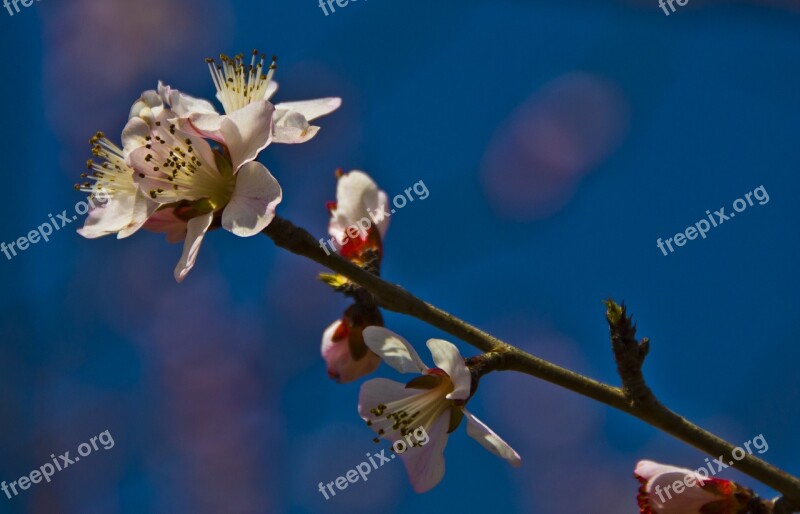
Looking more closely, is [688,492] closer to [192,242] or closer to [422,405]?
[422,405]

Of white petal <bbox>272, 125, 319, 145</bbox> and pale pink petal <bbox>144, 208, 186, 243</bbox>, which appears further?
pale pink petal <bbox>144, 208, 186, 243</bbox>

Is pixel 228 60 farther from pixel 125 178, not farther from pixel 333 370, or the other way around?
pixel 333 370

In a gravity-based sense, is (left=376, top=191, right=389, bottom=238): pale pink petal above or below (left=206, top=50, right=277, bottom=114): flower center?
below

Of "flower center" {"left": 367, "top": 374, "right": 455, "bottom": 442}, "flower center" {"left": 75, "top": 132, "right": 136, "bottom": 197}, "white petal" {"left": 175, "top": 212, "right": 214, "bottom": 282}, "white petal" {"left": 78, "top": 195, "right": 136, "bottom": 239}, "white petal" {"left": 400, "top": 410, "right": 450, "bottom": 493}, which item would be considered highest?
"flower center" {"left": 75, "top": 132, "right": 136, "bottom": 197}

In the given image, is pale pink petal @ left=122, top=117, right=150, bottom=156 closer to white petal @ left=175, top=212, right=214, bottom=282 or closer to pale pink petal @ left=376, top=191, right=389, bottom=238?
white petal @ left=175, top=212, right=214, bottom=282

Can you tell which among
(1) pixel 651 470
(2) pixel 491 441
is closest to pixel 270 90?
(2) pixel 491 441

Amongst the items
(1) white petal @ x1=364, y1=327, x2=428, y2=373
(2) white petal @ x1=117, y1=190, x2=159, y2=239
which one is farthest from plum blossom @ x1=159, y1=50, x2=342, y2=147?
(1) white petal @ x1=364, y1=327, x2=428, y2=373
